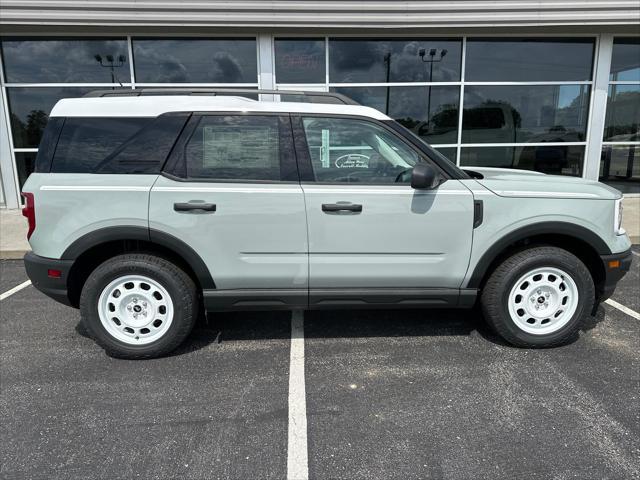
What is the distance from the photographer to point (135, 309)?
11.0ft

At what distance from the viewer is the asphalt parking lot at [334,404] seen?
2.31 metres

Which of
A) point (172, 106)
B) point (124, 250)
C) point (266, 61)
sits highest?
point (266, 61)

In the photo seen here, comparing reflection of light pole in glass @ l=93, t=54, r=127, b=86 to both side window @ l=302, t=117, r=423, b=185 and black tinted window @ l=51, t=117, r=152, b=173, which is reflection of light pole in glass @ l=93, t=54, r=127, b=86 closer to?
black tinted window @ l=51, t=117, r=152, b=173

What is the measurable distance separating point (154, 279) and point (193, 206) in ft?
2.06

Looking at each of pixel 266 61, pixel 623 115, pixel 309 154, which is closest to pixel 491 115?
pixel 623 115

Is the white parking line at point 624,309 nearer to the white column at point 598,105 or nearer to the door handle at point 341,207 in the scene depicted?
the door handle at point 341,207

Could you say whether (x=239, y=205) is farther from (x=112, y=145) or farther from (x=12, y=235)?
(x=12, y=235)

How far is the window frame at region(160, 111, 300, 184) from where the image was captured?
320cm

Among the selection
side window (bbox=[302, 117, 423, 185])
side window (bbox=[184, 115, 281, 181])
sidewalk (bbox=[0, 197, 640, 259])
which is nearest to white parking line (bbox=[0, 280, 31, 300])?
sidewalk (bbox=[0, 197, 640, 259])

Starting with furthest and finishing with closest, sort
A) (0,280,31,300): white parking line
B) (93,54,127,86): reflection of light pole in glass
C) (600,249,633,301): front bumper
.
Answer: (93,54,127,86): reflection of light pole in glass, (0,280,31,300): white parking line, (600,249,633,301): front bumper

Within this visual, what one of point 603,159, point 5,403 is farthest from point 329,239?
point 603,159

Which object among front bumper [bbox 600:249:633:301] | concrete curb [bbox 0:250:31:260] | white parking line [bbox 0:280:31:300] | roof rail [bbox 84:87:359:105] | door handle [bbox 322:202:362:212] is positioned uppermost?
roof rail [bbox 84:87:359:105]

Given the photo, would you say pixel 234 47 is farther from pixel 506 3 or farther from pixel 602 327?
pixel 602 327

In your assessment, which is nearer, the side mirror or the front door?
the side mirror
